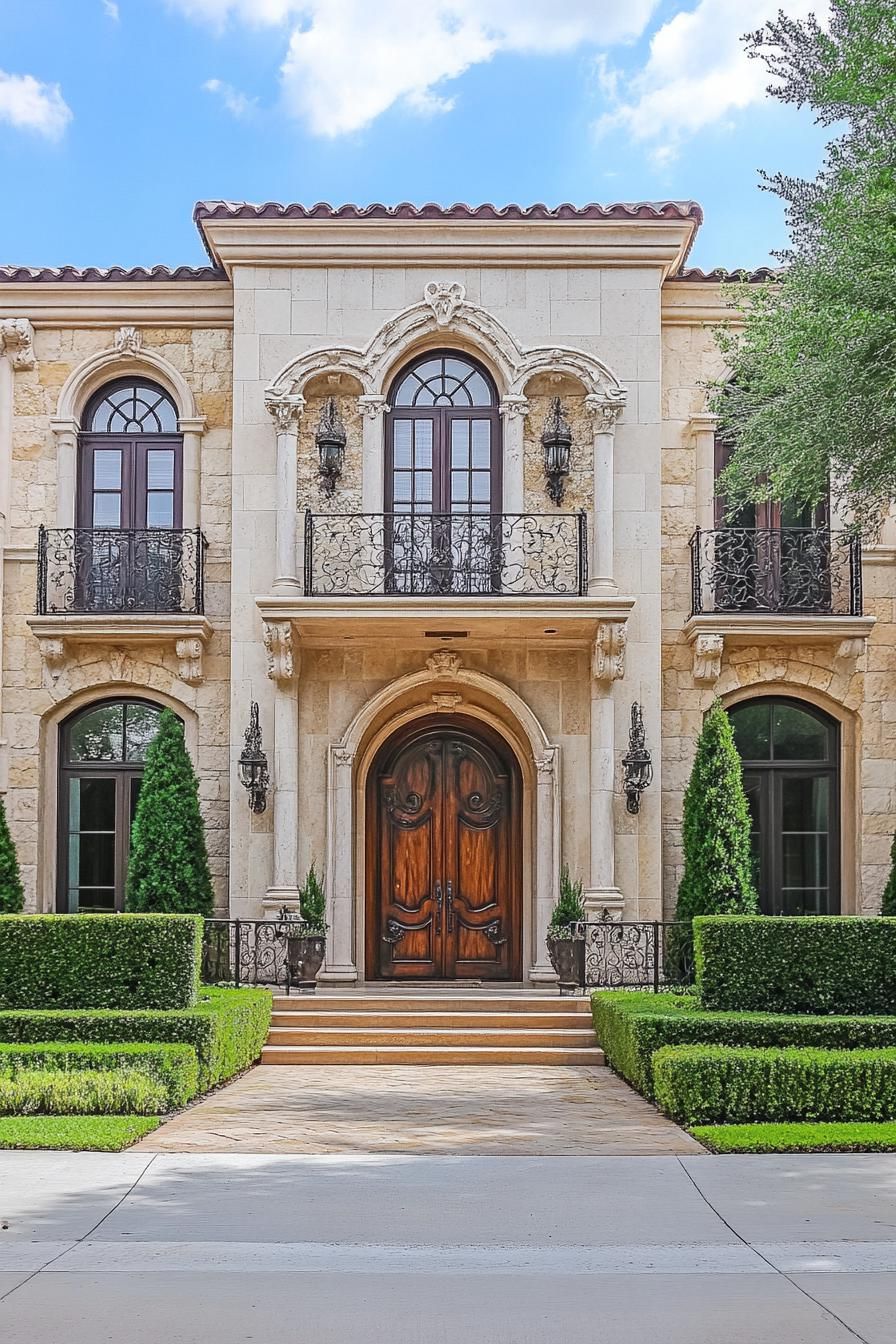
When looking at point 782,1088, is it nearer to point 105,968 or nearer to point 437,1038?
point 437,1038

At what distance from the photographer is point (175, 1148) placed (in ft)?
31.4

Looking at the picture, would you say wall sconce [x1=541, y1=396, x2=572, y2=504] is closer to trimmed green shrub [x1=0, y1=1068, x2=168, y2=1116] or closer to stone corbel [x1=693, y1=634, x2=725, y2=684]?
stone corbel [x1=693, y1=634, x2=725, y2=684]

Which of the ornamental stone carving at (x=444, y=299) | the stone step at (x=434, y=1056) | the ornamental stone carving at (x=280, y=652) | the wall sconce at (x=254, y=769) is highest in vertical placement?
the ornamental stone carving at (x=444, y=299)

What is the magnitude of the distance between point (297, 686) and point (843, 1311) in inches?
485

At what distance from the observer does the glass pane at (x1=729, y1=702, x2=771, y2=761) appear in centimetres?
1817

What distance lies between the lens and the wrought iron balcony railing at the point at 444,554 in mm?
17172

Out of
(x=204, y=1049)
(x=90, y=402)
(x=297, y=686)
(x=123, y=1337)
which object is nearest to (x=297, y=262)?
(x=90, y=402)

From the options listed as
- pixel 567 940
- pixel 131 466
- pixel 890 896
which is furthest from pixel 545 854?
pixel 131 466

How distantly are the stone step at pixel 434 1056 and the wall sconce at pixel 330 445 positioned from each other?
6.62 m

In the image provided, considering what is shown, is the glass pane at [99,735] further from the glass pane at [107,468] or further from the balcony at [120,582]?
the glass pane at [107,468]

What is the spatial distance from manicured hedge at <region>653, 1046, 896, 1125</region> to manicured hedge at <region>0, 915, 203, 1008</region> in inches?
170

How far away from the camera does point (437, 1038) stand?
48.4 feet

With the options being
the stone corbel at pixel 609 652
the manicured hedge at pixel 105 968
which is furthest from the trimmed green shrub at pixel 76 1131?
the stone corbel at pixel 609 652

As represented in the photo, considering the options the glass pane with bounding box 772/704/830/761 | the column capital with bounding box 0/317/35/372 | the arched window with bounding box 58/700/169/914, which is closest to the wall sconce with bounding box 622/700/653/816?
the glass pane with bounding box 772/704/830/761
